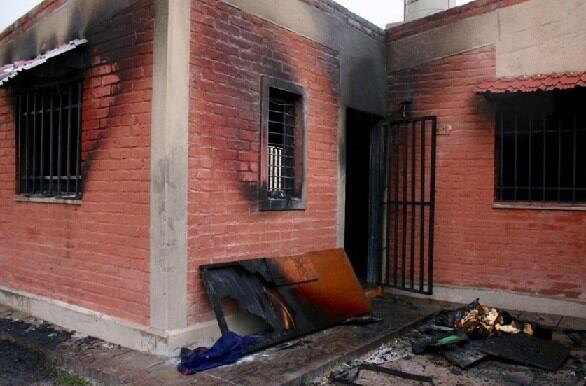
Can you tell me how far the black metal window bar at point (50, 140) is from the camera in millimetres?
5738

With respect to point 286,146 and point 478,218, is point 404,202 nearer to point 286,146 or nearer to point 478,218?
point 478,218

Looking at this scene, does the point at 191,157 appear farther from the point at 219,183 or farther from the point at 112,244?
the point at 112,244

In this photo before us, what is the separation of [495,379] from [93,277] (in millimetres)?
4171

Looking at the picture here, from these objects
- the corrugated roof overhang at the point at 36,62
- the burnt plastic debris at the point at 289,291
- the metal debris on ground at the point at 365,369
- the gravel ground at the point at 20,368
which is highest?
the corrugated roof overhang at the point at 36,62

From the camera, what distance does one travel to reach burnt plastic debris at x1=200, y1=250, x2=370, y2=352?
4988mm

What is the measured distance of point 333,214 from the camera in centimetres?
684

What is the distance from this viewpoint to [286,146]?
618 cm

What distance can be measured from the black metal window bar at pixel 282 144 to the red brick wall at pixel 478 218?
8.01 feet

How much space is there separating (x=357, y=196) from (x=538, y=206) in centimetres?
276

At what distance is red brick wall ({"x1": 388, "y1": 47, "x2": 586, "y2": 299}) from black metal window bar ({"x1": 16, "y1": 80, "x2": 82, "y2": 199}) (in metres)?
4.84

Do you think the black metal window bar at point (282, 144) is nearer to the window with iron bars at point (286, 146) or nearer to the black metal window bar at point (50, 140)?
the window with iron bars at point (286, 146)

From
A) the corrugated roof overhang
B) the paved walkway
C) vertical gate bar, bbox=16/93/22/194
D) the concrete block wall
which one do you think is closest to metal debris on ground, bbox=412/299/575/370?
the paved walkway

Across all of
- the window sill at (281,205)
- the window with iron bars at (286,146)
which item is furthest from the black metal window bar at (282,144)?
the window sill at (281,205)

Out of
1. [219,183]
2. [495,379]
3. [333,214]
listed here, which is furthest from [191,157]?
[495,379]
